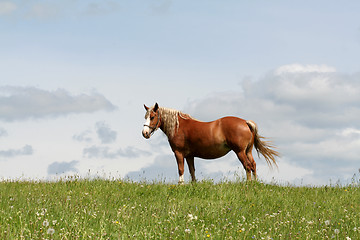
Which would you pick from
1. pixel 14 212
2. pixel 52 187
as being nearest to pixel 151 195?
pixel 52 187

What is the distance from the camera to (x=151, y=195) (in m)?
10.1

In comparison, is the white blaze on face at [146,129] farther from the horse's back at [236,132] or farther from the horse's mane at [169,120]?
the horse's back at [236,132]

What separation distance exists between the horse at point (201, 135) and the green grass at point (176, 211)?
148 cm

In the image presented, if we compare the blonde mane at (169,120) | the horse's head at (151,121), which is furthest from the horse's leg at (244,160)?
the horse's head at (151,121)

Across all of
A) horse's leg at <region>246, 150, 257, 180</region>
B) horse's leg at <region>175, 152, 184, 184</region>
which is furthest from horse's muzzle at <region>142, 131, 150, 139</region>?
horse's leg at <region>246, 150, 257, 180</region>

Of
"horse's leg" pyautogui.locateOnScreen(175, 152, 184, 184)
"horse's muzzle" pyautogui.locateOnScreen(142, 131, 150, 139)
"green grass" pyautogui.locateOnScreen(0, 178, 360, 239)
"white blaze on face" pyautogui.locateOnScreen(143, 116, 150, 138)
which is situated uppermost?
"white blaze on face" pyautogui.locateOnScreen(143, 116, 150, 138)

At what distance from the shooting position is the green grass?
6177 mm

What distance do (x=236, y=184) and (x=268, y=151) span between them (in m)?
2.61

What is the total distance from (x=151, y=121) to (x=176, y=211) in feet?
19.4

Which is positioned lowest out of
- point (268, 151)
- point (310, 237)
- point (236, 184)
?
point (310, 237)

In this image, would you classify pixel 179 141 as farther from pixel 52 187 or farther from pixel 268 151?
pixel 52 187

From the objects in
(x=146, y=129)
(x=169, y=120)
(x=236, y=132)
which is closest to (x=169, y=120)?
(x=169, y=120)

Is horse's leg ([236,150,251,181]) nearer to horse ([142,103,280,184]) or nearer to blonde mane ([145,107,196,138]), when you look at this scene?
horse ([142,103,280,184])

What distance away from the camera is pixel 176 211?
7.71m
